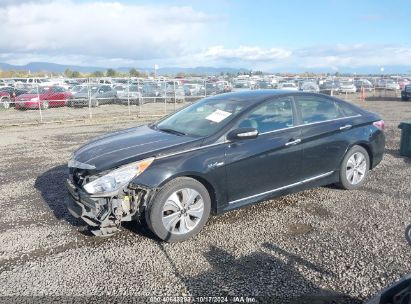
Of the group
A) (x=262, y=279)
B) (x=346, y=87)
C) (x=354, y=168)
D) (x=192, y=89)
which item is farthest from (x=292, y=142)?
(x=346, y=87)

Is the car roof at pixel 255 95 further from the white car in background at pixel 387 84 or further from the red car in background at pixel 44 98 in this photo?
the white car in background at pixel 387 84

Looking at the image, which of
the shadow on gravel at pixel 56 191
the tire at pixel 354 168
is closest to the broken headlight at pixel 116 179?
the shadow on gravel at pixel 56 191

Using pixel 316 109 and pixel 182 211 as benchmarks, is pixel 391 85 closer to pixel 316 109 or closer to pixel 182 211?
pixel 316 109

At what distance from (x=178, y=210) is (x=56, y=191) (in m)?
2.72

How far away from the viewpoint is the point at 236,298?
9.93 feet

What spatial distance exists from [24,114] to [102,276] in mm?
16980

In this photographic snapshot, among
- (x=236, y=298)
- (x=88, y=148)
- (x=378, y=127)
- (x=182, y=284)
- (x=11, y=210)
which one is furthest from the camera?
(x=378, y=127)

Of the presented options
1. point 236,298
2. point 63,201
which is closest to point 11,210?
point 63,201

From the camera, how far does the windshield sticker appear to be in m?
4.57

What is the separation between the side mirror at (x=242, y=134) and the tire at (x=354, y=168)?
1.86m

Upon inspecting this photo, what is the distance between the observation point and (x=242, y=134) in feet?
13.9

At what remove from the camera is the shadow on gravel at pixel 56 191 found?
4754 mm

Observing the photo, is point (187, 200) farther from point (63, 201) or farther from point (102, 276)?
point (63, 201)

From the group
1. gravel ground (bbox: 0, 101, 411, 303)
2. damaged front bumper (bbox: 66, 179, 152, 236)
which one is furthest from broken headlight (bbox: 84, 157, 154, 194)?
gravel ground (bbox: 0, 101, 411, 303)
